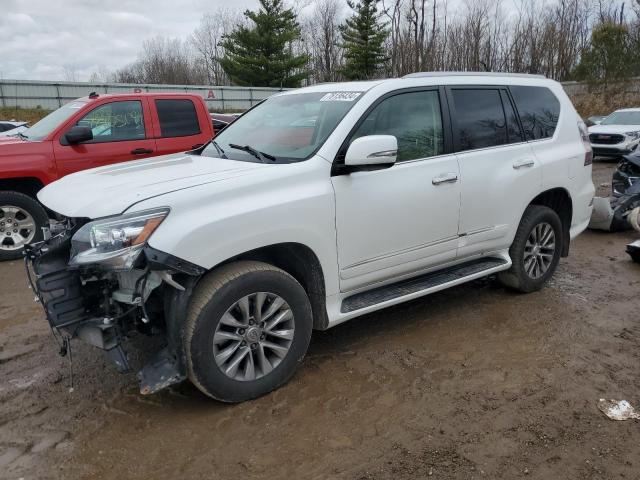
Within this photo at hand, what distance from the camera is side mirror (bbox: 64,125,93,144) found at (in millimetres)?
6660

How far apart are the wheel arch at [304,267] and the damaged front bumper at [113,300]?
573mm

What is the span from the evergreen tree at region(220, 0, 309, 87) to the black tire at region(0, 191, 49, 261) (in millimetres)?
32378

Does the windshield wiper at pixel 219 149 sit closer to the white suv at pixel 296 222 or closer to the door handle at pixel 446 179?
the white suv at pixel 296 222

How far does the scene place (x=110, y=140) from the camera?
7.00 m

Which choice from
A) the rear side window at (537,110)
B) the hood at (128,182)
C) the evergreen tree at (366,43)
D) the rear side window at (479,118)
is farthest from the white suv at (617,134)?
the evergreen tree at (366,43)

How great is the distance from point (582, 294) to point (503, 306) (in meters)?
0.91

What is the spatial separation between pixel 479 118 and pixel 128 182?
9.03 ft

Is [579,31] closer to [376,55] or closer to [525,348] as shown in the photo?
[376,55]

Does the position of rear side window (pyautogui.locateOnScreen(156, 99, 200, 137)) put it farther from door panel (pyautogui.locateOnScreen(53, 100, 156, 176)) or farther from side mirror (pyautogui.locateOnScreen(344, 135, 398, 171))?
side mirror (pyautogui.locateOnScreen(344, 135, 398, 171))

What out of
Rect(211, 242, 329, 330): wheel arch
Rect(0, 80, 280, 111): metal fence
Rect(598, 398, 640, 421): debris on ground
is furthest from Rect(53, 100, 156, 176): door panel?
Rect(0, 80, 280, 111): metal fence

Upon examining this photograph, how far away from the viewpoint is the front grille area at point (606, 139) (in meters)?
15.2

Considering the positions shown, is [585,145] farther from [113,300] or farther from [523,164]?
[113,300]

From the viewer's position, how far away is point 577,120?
17.1ft

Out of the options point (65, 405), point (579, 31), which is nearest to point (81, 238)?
point (65, 405)
